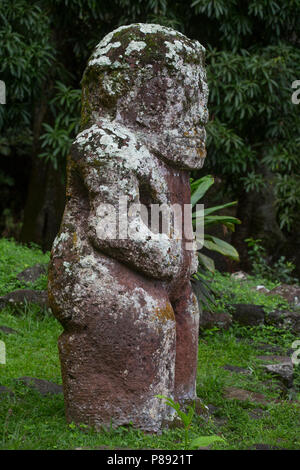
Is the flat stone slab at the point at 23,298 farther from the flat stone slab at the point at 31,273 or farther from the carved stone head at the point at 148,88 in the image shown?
the carved stone head at the point at 148,88

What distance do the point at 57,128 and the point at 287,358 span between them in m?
4.67

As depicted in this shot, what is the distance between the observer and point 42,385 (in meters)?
4.36

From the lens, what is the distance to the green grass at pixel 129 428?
3.25 metres

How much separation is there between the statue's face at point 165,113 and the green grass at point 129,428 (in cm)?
155

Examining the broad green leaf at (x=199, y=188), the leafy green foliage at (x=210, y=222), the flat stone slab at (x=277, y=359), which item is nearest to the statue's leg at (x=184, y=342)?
the flat stone slab at (x=277, y=359)

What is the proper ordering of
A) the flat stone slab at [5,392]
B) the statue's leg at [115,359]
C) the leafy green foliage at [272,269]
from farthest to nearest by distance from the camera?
1. the leafy green foliage at [272,269]
2. the flat stone slab at [5,392]
3. the statue's leg at [115,359]

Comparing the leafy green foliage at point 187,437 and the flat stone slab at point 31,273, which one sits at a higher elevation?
the flat stone slab at point 31,273

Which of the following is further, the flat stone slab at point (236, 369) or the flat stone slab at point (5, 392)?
the flat stone slab at point (236, 369)

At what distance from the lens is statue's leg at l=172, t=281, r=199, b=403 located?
3.86 metres

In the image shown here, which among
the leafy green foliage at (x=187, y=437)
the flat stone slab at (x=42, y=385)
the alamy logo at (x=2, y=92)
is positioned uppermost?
the alamy logo at (x=2, y=92)

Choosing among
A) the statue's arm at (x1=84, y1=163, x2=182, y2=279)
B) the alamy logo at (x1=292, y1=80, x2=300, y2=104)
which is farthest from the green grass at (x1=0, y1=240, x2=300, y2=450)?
the alamy logo at (x1=292, y1=80, x2=300, y2=104)

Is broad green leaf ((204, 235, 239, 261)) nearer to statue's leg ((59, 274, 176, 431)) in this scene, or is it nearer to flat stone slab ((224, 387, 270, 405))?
flat stone slab ((224, 387, 270, 405))

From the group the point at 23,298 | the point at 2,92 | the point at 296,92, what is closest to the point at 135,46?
the point at 23,298
